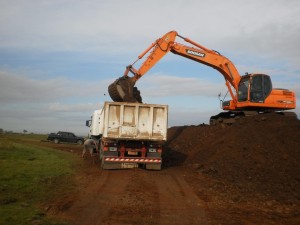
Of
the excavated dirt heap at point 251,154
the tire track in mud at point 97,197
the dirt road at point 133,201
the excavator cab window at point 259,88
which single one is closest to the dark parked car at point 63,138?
the excavated dirt heap at point 251,154

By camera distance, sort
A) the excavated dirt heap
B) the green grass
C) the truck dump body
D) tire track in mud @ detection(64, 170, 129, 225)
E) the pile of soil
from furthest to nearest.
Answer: the truck dump body
the excavated dirt heap
the pile of soil
tire track in mud @ detection(64, 170, 129, 225)
the green grass

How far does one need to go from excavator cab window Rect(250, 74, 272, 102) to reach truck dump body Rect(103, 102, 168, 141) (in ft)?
24.8

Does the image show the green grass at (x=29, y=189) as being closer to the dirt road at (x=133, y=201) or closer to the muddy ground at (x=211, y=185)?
the muddy ground at (x=211, y=185)

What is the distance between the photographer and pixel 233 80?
25.1m

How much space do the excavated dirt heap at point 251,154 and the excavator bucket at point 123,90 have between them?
424cm

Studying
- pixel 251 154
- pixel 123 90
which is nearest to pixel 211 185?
pixel 251 154

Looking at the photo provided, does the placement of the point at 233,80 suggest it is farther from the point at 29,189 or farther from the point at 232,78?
the point at 29,189

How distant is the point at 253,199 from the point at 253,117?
446 inches

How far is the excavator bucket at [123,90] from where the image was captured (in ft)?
68.3

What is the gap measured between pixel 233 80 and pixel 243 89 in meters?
1.05

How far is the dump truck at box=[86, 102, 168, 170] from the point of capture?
59.3 feet

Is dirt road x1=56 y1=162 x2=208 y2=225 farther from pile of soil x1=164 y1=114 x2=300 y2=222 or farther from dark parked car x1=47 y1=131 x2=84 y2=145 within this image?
dark parked car x1=47 y1=131 x2=84 y2=145

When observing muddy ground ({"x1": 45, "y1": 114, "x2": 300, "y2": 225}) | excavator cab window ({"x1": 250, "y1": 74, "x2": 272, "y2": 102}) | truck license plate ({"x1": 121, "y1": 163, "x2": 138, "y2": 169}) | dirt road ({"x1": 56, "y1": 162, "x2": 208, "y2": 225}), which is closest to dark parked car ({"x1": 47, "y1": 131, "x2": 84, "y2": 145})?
muddy ground ({"x1": 45, "y1": 114, "x2": 300, "y2": 225})

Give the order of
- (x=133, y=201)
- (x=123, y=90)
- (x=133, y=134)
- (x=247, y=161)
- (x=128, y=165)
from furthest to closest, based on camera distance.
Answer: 1. (x=123, y=90)
2. (x=128, y=165)
3. (x=133, y=134)
4. (x=247, y=161)
5. (x=133, y=201)
